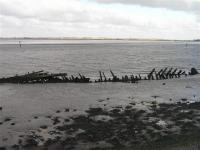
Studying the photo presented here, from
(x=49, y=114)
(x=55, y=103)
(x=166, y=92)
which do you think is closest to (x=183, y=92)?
(x=166, y=92)

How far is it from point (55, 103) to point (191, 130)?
15.5 m

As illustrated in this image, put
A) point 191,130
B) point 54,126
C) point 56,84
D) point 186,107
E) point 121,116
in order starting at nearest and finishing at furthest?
point 191,130
point 54,126
point 121,116
point 186,107
point 56,84

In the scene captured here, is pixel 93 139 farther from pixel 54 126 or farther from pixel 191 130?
pixel 191 130

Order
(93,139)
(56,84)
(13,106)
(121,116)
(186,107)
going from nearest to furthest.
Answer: (93,139) < (121,116) < (186,107) < (13,106) < (56,84)

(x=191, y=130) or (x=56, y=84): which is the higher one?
(x=56, y=84)

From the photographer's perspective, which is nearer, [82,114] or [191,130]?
[191,130]

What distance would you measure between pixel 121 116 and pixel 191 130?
6256 mm

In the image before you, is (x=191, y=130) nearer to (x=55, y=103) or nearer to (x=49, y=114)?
(x=49, y=114)

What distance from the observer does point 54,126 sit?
26766mm

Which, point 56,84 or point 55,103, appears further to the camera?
point 56,84

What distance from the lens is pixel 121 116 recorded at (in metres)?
29.2

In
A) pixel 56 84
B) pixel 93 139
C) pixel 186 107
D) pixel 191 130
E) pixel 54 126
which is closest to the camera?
pixel 93 139

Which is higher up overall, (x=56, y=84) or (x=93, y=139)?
(x=56, y=84)

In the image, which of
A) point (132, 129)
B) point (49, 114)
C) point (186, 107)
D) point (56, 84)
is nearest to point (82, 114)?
point (49, 114)
